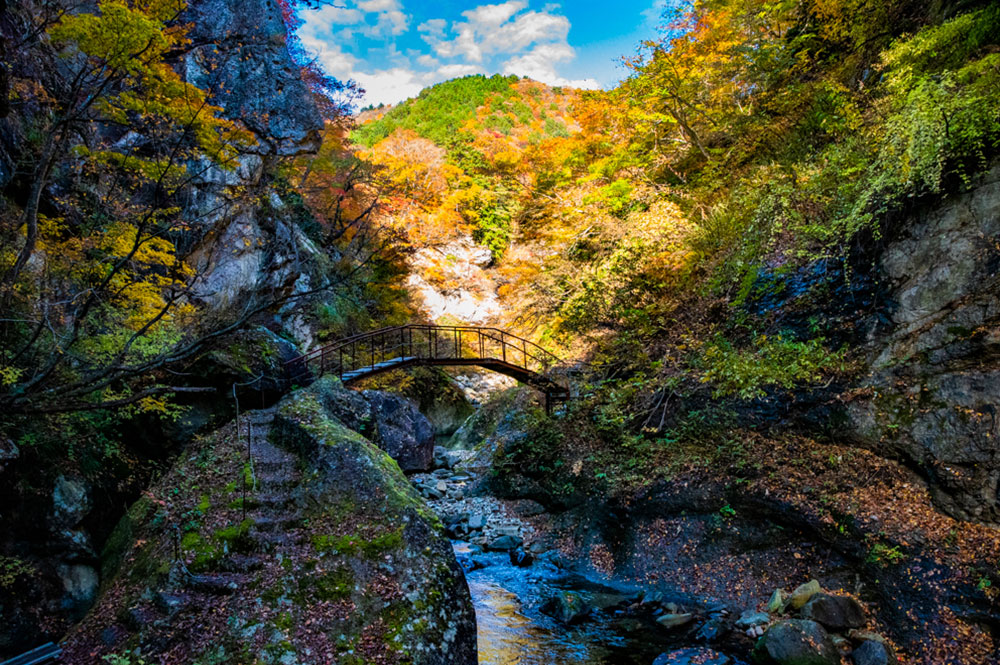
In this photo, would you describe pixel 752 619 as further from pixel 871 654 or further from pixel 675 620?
pixel 871 654

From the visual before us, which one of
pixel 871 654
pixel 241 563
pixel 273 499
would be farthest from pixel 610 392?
pixel 241 563

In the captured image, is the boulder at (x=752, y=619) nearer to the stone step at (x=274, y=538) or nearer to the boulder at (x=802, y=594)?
the boulder at (x=802, y=594)

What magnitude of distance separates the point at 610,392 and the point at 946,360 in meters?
5.50

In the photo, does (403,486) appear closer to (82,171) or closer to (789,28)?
(82,171)

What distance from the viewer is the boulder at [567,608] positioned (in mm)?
6672

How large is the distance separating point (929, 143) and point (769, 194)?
276 centimetres

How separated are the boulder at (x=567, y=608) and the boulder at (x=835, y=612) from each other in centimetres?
273

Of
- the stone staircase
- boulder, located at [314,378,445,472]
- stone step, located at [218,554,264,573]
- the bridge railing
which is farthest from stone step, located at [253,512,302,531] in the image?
the bridge railing

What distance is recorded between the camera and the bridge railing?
1311cm

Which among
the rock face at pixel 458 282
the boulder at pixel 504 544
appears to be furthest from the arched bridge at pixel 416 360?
the rock face at pixel 458 282

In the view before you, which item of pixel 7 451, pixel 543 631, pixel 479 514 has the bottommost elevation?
pixel 543 631

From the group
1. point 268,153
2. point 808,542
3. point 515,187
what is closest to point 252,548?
point 808,542

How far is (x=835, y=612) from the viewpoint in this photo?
552 cm

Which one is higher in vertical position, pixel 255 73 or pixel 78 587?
pixel 255 73
